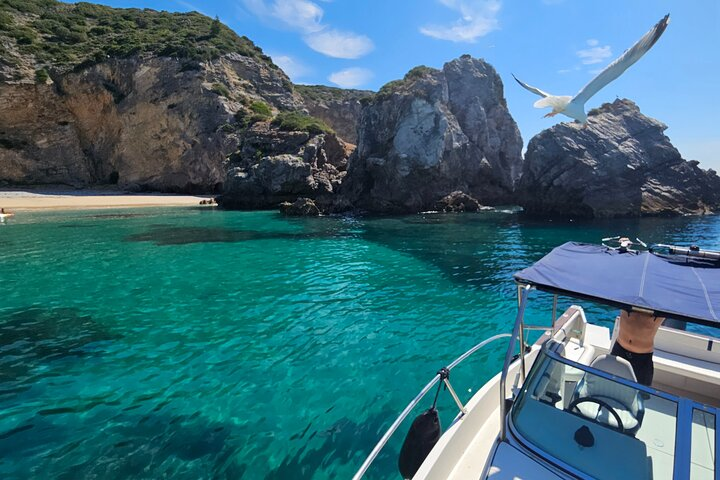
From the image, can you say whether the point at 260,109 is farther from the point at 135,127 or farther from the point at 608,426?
the point at 608,426

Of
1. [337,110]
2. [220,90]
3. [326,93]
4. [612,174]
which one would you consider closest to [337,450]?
[612,174]

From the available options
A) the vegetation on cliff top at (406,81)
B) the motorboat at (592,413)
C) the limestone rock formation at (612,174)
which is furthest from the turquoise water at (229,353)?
the vegetation on cliff top at (406,81)

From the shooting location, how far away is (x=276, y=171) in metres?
52.7

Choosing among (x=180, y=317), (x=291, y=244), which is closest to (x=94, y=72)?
(x=291, y=244)

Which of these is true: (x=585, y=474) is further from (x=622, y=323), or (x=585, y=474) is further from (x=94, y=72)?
(x=94, y=72)

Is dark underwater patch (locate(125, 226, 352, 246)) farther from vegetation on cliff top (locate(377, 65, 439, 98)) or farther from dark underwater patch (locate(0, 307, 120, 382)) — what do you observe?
vegetation on cliff top (locate(377, 65, 439, 98))

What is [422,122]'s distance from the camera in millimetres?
46969

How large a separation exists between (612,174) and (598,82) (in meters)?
38.3

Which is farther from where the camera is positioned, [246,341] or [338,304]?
[338,304]

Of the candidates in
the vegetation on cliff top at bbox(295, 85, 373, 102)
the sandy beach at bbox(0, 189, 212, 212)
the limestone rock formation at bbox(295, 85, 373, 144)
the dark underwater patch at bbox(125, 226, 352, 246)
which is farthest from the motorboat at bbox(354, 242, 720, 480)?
the vegetation on cliff top at bbox(295, 85, 373, 102)

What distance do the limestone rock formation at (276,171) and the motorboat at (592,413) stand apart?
49.5m

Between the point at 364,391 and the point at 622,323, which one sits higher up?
the point at 622,323

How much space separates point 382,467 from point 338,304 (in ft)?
24.0

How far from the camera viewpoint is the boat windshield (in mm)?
2857
